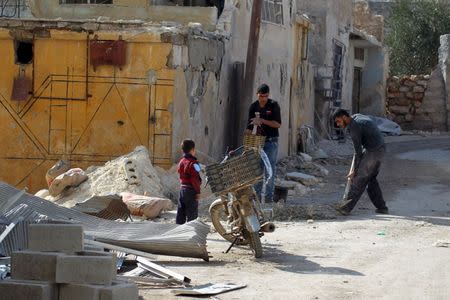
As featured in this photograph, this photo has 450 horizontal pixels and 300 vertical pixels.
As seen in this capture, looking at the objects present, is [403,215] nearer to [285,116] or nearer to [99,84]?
[99,84]

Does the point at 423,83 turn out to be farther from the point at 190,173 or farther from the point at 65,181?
the point at 190,173

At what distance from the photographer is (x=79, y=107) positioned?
18.5 metres

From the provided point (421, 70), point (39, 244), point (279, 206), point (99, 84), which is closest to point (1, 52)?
point (99, 84)

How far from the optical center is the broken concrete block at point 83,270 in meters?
7.59

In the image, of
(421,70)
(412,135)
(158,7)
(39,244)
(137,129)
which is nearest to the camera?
(39,244)

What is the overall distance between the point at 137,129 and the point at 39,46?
2270 mm

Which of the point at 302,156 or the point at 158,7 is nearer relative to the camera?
the point at 158,7

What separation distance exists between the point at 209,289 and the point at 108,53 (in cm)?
977

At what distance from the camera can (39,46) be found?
60.7 ft

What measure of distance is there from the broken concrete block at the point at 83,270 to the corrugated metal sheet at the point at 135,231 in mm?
2515

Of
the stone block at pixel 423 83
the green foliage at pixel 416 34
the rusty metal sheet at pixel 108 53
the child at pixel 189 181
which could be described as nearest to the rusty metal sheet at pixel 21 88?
the rusty metal sheet at pixel 108 53

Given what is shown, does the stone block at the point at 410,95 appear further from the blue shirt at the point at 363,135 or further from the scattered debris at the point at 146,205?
the scattered debris at the point at 146,205

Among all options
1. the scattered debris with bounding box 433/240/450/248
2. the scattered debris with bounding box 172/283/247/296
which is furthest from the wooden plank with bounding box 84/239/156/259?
the scattered debris with bounding box 433/240/450/248

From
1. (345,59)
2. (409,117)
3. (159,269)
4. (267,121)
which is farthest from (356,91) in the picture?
(159,269)
